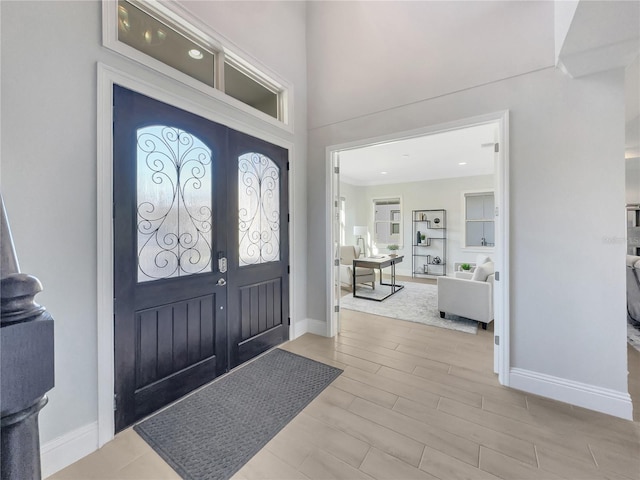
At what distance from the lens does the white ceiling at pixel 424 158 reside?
4.50 metres

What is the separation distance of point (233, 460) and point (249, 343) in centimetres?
120

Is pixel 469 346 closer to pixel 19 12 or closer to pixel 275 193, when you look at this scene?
pixel 275 193

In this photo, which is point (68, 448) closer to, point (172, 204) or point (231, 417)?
point (231, 417)

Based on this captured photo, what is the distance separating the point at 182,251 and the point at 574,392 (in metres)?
3.32

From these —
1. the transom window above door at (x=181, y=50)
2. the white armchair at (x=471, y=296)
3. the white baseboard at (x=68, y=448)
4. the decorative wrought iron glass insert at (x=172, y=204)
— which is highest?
the transom window above door at (x=181, y=50)

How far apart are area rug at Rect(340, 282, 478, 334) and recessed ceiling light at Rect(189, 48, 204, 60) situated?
12.8 feet

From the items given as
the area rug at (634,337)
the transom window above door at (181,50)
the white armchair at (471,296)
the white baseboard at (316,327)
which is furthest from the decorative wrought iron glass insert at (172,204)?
the area rug at (634,337)

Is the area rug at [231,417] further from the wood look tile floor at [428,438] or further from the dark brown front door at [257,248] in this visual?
the dark brown front door at [257,248]

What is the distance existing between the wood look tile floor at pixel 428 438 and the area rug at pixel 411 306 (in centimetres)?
131

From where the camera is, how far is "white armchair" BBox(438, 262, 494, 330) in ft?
11.7

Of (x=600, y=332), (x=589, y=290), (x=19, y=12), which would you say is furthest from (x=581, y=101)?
(x=19, y=12)

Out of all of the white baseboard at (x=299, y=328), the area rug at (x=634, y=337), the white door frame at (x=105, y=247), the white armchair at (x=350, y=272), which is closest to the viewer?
the white door frame at (x=105, y=247)

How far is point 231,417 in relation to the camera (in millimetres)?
1926

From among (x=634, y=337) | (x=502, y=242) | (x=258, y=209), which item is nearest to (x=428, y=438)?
(x=502, y=242)
